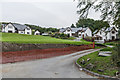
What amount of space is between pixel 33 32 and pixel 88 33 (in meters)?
29.6

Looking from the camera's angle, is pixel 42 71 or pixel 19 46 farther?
pixel 19 46

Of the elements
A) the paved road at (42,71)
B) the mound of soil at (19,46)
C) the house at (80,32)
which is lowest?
the paved road at (42,71)

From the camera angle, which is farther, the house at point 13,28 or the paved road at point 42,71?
the house at point 13,28

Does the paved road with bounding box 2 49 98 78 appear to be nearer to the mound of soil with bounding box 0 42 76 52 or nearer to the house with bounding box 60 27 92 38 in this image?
the mound of soil with bounding box 0 42 76 52

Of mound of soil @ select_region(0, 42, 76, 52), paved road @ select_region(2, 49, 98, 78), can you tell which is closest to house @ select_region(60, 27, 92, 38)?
mound of soil @ select_region(0, 42, 76, 52)

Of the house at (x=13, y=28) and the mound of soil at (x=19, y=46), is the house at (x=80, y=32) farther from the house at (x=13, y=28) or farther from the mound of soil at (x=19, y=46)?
the mound of soil at (x=19, y=46)

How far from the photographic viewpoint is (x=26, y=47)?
477 inches

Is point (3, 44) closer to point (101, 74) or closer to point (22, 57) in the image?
point (22, 57)

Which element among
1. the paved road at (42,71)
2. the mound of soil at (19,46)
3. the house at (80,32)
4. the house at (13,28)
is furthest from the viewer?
the house at (80,32)

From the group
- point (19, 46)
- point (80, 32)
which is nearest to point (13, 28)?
point (80, 32)

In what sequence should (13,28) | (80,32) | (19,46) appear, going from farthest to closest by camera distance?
(80,32), (13,28), (19,46)

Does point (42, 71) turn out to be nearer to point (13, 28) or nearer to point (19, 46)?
point (19, 46)

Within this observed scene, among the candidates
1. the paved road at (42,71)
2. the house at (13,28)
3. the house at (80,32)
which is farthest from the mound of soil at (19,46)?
the house at (80,32)

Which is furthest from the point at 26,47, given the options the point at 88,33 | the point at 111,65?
the point at 88,33
